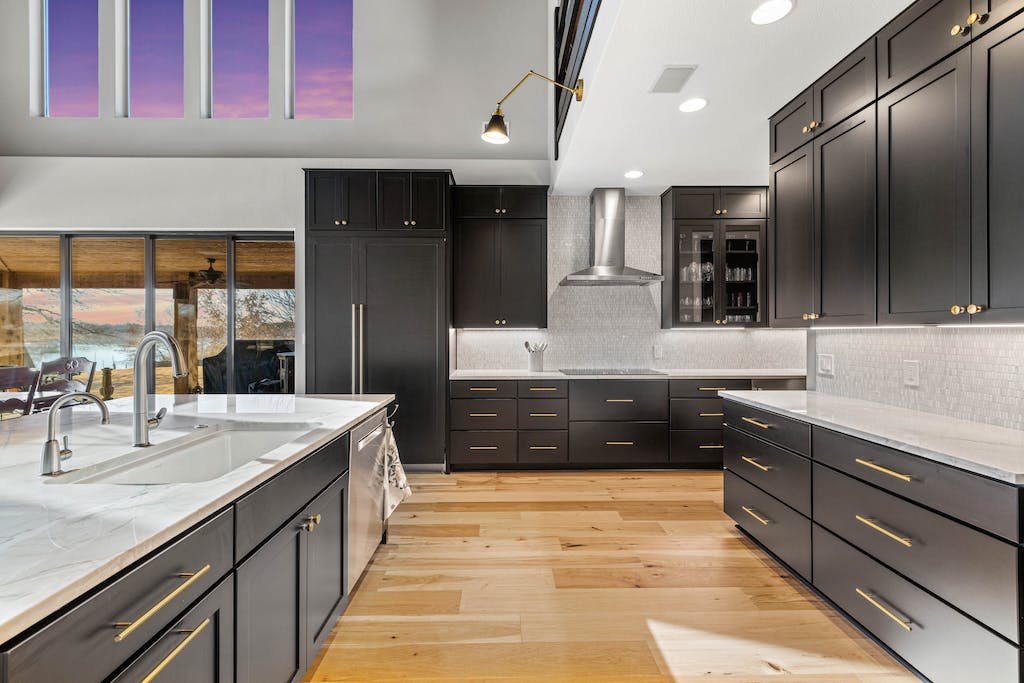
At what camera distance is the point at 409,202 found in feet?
12.8

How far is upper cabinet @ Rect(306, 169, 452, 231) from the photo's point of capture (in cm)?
390

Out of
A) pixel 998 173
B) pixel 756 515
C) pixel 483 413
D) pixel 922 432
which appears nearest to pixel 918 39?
pixel 998 173

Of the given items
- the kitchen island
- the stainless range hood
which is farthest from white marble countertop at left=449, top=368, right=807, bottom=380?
the kitchen island

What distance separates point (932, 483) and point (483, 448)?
3019 mm

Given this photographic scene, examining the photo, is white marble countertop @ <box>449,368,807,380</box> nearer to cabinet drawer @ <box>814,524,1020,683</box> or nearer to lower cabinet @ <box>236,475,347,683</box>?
cabinet drawer @ <box>814,524,1020,683</box>

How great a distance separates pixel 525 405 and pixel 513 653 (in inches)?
91.1

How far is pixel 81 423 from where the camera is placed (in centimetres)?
168

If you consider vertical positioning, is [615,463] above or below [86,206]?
below

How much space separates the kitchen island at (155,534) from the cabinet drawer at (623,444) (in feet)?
8.03

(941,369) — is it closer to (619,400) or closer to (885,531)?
(885,531)

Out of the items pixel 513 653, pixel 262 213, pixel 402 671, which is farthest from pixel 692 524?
pixel 262 213

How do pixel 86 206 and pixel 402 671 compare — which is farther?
pixel 86 206

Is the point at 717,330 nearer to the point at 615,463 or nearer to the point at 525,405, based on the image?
the point at 615,463

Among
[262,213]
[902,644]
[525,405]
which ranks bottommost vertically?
[902,644]
